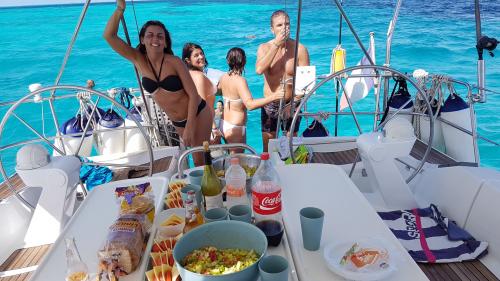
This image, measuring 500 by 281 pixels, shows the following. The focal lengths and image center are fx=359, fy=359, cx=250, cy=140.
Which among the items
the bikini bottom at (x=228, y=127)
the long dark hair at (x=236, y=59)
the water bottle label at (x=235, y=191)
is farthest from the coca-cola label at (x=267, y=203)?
the bikini bottom at (x=228, y=127)

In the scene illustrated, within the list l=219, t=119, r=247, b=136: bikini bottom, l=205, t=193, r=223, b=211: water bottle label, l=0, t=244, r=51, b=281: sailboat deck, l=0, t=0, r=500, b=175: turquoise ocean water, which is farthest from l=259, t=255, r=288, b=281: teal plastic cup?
l=0, t=0, r=500, b=175: turquoise ocean water

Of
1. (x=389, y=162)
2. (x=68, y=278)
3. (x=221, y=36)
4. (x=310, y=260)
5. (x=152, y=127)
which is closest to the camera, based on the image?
(x=68, y=278)

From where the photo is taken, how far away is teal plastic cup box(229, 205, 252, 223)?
901mm

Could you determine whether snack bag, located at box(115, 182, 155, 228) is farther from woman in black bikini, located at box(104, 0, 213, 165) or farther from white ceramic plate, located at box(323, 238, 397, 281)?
woman in black bikini, located at box(104, 0, 213, 165)

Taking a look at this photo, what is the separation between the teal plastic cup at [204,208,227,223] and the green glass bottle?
6 centimetres

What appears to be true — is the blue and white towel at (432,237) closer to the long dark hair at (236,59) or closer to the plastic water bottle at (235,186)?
the plastic water bottle at (235,186)

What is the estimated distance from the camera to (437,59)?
9867 mm

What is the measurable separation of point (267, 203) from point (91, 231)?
1.84 ft

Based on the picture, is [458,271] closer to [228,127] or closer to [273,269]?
[273,269]

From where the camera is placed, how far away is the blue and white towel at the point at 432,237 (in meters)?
1.46

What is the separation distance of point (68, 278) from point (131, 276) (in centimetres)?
13

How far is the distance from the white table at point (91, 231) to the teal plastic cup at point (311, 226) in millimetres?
400

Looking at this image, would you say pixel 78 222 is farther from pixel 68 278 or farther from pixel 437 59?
pixel 437 59

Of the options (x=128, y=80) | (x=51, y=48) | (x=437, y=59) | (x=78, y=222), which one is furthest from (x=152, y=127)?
(x=51, y=48)
